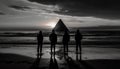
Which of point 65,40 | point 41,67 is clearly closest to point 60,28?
point 65,40

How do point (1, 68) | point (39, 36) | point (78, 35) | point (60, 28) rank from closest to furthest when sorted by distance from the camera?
point (1, 68), point (78, 35), point (39, 36), point (60, 28)

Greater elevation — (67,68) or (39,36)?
(39,36)

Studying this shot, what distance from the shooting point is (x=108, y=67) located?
1277cm

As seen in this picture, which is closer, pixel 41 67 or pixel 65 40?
pixel 41 67

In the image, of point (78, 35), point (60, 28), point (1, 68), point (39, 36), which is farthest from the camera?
point (60, 28)

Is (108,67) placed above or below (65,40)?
below

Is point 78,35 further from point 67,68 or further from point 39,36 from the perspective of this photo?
point 67,68

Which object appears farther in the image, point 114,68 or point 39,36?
point 39,36

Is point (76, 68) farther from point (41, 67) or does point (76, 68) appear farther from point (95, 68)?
point (41, 67)

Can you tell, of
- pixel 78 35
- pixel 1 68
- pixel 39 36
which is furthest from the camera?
pixel 39 36

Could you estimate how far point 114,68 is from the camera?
1233cm

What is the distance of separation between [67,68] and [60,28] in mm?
13072

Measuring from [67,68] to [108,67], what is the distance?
2.78m

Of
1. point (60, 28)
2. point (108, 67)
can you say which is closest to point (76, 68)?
point (108, 67)
